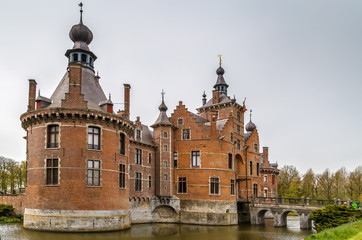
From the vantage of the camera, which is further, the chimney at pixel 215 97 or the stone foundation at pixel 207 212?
the chimney at pixel 215 97

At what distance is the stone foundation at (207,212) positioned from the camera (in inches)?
1323

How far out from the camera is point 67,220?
23469mm

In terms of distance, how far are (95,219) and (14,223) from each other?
8.64 m

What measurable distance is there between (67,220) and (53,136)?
20.5 feet

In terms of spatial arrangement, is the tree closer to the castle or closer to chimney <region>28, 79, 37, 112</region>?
the castle

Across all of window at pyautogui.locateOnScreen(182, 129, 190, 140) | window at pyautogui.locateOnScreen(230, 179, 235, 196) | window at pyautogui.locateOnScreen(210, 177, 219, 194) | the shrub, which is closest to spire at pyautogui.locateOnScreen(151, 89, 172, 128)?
window at pyautogui.locateOnScreen(182, 129, 190, 140)

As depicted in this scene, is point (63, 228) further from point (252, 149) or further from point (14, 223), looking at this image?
point (252, 149)

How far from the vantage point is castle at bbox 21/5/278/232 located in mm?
24266

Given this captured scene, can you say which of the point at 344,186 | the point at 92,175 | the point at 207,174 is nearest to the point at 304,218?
the point at 207,174

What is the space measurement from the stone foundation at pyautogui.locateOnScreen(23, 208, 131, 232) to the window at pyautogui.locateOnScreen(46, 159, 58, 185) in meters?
2.12

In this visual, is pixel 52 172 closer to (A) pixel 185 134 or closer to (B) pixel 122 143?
(B) pixel 122 143

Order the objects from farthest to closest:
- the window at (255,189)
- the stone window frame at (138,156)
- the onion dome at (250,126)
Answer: the onion dome at (250,126) → the window at (255,189) → the stone window frame at (138,156)

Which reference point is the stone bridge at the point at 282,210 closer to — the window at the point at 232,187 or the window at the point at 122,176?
the window at the point at 232,187

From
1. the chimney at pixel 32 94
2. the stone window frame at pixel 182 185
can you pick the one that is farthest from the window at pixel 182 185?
the chimney at pixel 32 94
